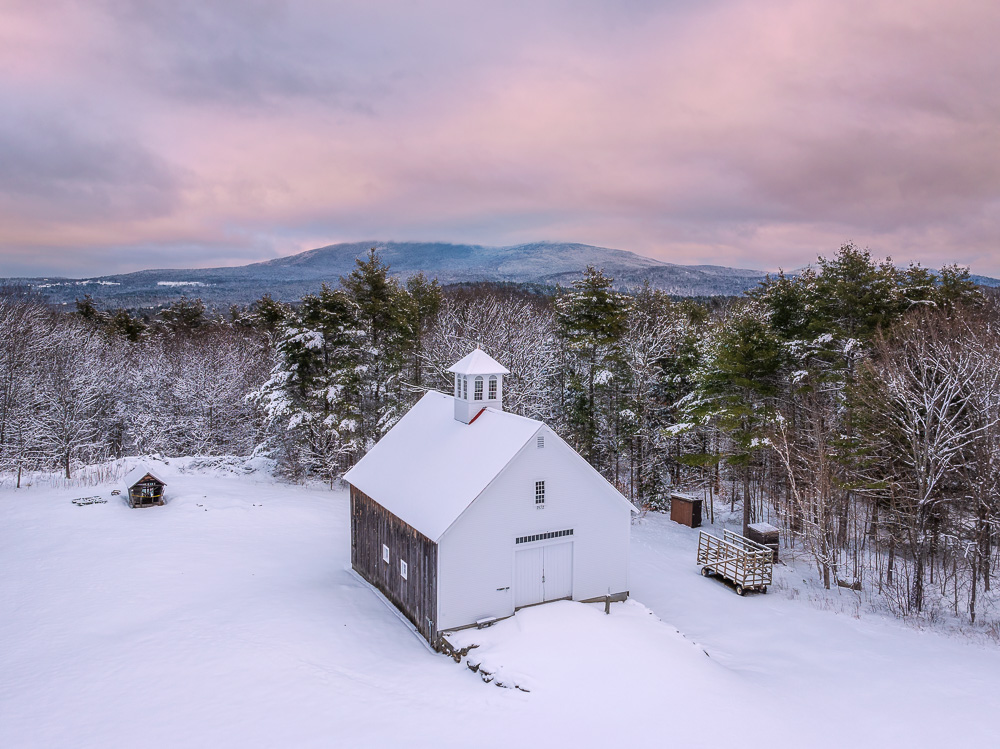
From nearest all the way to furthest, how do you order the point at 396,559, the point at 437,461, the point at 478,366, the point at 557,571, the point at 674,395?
the point at 557,571
the point at 396,559
the point at 437,461
the point at 478,366
the point at 674,395

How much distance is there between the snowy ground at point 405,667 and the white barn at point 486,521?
722 mm

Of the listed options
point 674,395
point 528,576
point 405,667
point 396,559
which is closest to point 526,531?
point 528,576

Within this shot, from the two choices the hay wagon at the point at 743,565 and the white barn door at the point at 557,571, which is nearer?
the white barn door at the point at 557,571

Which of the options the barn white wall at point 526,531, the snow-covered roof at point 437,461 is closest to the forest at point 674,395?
the barn white wall at point 526,531

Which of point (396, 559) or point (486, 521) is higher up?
point (486, 521)

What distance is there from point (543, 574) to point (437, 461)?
426 cm

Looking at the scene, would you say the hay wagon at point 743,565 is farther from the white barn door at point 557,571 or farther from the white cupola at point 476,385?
the white cupola at point 476,385

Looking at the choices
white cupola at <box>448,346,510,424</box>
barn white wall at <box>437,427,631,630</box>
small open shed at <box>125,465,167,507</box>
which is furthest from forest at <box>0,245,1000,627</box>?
white cupola at <box>448,346,510,424</box>

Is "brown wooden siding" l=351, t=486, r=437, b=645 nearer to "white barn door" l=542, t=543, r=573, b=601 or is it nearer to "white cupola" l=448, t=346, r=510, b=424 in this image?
"white barn door" l=542, t=543, r=573, b=601

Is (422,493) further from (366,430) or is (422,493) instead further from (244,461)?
(244,461)

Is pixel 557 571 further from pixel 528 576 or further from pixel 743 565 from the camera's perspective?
pixel 743 565

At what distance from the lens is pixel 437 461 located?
15844 mm

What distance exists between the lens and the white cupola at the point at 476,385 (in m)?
16.4

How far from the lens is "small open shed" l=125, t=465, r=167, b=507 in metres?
22.6
